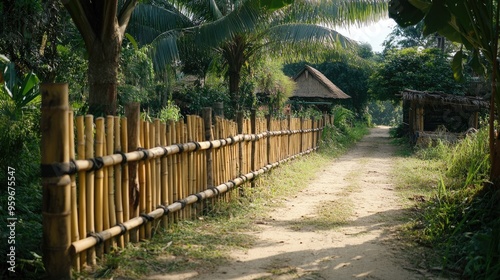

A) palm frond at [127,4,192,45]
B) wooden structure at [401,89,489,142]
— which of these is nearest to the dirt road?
palm frond at [127,4,192,45]

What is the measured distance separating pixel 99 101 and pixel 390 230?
3718 mm

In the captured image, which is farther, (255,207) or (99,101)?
(255,207)

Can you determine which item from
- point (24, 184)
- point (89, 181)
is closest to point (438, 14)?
point (89, 181)

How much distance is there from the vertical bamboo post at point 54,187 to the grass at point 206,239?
0.25 m

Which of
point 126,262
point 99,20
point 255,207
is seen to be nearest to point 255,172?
point 255,207

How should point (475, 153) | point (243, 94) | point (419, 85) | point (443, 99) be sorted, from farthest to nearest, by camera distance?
point (419, 85) < point (243, 94) < point (443, 99) < point (475, 153)

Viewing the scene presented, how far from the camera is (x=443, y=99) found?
17.6m

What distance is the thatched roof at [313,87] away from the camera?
3206 centimetres

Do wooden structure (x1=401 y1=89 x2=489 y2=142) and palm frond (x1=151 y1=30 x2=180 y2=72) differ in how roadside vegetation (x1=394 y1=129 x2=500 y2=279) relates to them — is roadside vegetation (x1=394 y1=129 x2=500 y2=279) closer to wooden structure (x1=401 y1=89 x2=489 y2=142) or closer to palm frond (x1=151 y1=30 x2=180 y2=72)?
palm frond (x1=151 y1=30 x2=180 y2=72)

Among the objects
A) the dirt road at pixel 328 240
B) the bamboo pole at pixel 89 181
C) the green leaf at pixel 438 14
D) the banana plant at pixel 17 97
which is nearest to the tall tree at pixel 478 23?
the green leaf at pixel 438 14

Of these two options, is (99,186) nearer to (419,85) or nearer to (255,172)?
(255,172)

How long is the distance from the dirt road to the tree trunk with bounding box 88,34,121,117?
2295 mm

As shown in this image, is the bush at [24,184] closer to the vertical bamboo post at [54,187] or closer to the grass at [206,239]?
the vertical bamboo post at [54,187]

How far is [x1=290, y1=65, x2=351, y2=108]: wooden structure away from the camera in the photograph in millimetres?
32094
